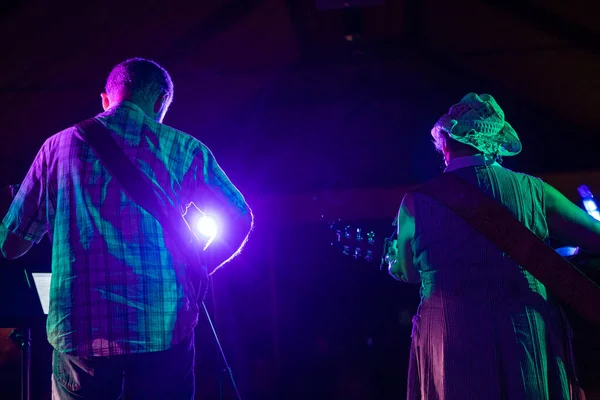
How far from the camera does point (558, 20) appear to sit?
192 inches

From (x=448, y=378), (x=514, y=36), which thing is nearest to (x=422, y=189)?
(x=448, y=378)

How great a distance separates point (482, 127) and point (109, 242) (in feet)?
4.21

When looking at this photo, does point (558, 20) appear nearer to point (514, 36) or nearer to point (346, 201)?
point (514, 36)

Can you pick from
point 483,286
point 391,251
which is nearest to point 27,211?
point 391,251

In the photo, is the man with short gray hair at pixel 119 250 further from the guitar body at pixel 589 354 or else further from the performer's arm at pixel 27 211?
the guitar body at pixel 589 354

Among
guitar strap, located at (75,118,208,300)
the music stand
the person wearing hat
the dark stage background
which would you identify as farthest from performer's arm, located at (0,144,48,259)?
the dark stage background

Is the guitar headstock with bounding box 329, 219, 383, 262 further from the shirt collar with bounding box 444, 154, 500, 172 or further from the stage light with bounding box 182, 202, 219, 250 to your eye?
the stage light with bounding box 182, 202, 219, 250

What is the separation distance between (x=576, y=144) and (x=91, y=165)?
4949mm

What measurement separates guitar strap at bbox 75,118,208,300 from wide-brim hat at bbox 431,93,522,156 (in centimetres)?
102

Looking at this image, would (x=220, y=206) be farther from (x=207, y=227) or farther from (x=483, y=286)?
(x=483, y=286)

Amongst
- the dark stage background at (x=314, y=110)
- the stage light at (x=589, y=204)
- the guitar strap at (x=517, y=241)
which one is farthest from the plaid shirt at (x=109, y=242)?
the dark stage background at (x=314, y=110)

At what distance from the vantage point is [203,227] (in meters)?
1.72

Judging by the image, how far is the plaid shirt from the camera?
1337 millimetres

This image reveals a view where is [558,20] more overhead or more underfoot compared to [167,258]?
more overhead
